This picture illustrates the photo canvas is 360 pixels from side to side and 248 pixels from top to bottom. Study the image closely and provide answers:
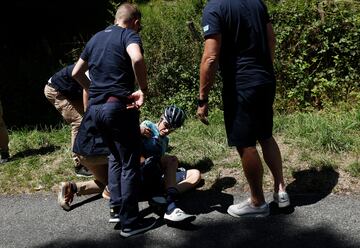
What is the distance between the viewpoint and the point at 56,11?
14594 millimetres

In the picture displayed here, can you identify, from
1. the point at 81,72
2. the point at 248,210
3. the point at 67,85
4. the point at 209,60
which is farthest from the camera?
the point at 67,85

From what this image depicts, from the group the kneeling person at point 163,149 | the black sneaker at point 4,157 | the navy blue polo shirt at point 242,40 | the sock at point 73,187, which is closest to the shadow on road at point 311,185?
the kneeling person at point 163,149

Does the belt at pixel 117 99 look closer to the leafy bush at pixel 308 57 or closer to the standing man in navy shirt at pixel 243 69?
the standing man in navy shirt at pixel 243 69

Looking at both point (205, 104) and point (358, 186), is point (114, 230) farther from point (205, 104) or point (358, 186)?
point (358, 186)

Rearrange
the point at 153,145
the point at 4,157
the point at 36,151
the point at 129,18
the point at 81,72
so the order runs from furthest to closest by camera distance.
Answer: the point at 36,151 < the point at 4,157 < the point at 153,145 < the point at 81,72 < the point at 129,18

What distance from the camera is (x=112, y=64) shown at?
158 inches

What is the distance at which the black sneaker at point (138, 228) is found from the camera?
13.4ft

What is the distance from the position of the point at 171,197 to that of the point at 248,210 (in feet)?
2.04

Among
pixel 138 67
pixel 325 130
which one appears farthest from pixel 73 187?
pixel 325 130

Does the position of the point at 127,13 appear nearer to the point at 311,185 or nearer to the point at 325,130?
the point at 311,185

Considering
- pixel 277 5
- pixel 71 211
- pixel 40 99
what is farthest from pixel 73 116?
pixel 40 99

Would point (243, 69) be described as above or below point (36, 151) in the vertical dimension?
above

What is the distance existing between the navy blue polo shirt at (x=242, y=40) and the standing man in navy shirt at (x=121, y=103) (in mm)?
599

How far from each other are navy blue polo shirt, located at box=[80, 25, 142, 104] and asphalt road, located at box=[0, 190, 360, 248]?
1055mm
